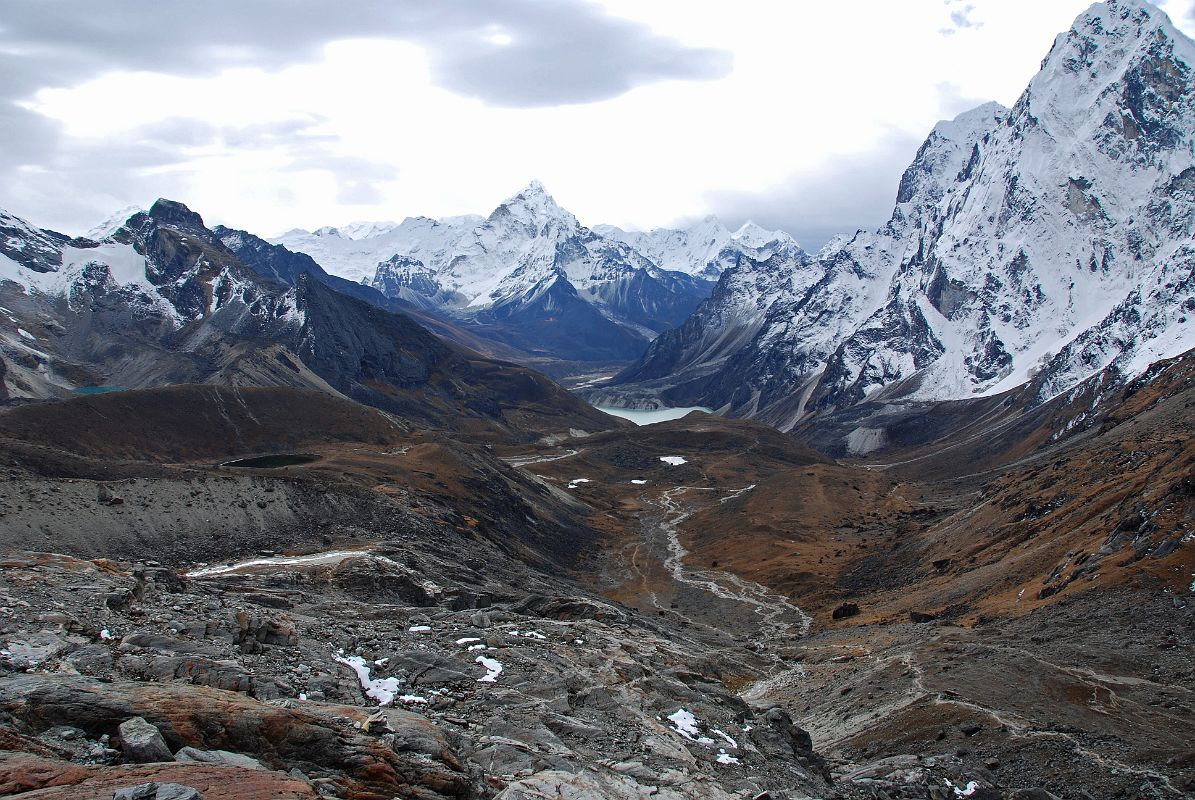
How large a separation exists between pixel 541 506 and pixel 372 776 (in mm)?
108014

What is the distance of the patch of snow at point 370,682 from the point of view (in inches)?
1110

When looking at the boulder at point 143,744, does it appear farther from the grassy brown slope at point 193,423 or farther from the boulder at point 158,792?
the grassy brown slope at point 193,423

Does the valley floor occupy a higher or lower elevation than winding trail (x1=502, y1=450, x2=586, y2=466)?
lower

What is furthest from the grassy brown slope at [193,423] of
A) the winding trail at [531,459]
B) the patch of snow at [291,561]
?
the patch of snow at [291,561]

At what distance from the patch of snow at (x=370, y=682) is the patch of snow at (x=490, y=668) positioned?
3.69 meters

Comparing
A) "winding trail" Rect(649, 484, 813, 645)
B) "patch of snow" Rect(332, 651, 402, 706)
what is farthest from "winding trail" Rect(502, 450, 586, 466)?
"patch of snow" Rect(332, 651, 402, 706)

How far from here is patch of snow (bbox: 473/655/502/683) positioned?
32500 mm

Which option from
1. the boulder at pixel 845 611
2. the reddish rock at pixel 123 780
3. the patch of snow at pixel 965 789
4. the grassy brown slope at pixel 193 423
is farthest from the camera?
the grassy brown slope at pixel 193 423

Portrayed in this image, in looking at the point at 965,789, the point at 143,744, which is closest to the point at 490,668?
the point at 143,744

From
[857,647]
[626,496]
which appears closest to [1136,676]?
[857,647]

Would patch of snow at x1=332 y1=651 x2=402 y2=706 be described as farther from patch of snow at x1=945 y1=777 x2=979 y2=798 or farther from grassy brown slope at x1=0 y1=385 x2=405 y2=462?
grassy brown slope at x1=0 y1=385 x2=405 y2=462

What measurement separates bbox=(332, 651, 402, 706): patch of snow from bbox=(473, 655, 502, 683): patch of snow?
3694 millimetres

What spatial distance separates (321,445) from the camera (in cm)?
12800

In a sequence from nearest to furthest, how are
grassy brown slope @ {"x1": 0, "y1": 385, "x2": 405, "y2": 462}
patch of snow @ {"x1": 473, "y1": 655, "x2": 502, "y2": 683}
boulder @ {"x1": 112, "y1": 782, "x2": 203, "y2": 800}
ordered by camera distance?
boulder @ {"x1": 112, "y1": 782, "x2": 203, "y2": 800} < patch of snow @ {"x1": 473, "y1": 655, "x2": 502, "y2": 683} < grassy brown slope @ {"x1": 0, "y1": 385, "x2": 405, "y2": 462}
